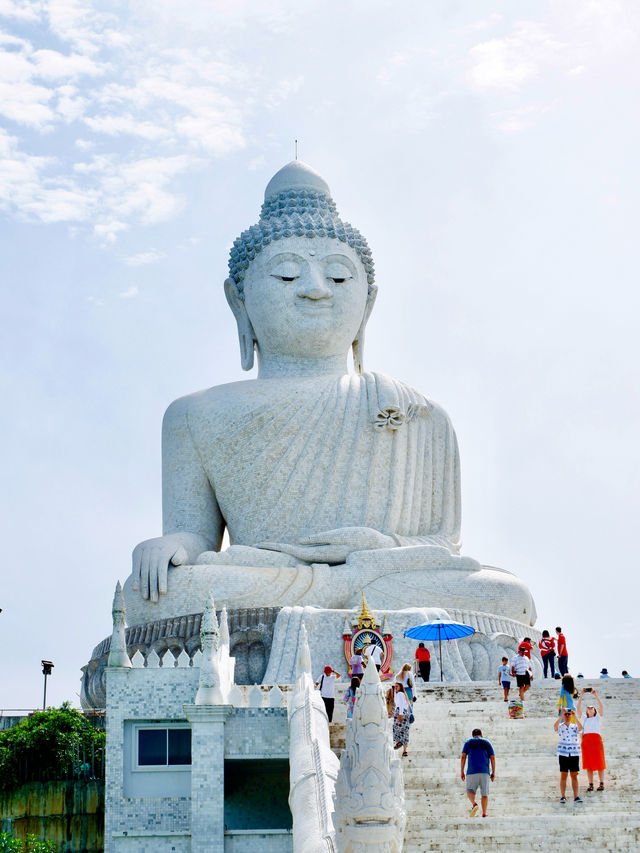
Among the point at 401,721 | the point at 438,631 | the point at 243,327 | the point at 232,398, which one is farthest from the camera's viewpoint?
the point at 243,327

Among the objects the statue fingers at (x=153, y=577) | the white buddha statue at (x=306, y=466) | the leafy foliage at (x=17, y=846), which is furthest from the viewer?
the statue fingers at (x=153, y=577)

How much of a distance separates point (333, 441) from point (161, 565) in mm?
3731

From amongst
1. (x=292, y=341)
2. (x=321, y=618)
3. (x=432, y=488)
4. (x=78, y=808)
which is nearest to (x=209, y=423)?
(x=292, y=341)

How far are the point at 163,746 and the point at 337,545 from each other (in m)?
6.53

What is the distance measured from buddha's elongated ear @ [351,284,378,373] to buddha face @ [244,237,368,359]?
64 cm

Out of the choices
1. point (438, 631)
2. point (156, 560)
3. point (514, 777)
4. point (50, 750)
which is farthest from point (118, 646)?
point (156, 560)

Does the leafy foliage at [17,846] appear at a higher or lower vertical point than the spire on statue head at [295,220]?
lower

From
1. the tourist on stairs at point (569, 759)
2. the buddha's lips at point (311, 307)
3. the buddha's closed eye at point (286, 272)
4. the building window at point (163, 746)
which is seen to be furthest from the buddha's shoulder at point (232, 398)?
the tourist on stairs at point (569, 759)

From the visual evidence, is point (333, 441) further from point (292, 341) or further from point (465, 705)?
point (465, 705)

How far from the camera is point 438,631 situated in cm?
1717

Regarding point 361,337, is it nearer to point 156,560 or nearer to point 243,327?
point 243,327

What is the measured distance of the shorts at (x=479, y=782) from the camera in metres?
11.0

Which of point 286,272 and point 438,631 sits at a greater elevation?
point 286,272

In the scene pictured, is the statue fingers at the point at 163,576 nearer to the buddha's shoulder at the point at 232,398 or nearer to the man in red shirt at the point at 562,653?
the buddha's shoulder at the point at 232,398
